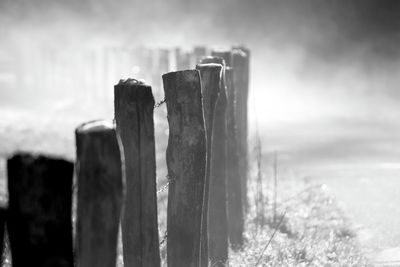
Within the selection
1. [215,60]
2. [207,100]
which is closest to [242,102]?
[215,60]

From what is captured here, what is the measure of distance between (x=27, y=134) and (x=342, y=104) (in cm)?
1062

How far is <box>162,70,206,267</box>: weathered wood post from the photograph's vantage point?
12.1 feet

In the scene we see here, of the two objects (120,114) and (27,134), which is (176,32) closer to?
(27,134)

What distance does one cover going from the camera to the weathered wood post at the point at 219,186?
484 centimetres

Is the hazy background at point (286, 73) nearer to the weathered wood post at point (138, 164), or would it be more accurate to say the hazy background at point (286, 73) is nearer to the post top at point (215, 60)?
the weathered wood post at point (138, 164)

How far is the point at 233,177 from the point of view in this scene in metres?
5.61

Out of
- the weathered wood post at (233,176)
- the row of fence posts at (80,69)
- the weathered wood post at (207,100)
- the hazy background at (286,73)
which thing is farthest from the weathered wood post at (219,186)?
the row of fence posts at (80,69)

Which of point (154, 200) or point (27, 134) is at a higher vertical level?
point (154, 200)

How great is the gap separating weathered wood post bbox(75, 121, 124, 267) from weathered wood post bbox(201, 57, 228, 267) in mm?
2333

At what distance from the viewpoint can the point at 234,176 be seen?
5.61 m

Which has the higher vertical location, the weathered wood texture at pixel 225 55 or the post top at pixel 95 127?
the weathered wood texture at pixel 225 55

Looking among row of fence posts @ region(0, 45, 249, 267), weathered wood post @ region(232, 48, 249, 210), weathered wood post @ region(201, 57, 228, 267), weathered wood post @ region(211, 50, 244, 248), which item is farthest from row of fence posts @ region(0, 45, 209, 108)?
row of fence posts @ region(0, 45, 249, 267)

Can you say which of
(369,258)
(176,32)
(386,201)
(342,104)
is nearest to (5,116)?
(342,104)

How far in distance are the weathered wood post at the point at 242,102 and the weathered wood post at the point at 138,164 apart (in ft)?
8.77
